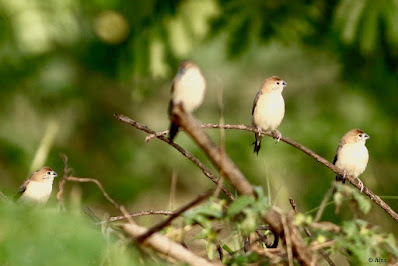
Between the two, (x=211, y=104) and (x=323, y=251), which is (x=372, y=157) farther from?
(x=323, y=251)

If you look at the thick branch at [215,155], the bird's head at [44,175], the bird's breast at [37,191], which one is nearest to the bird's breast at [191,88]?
the bird's breast at [37,191]

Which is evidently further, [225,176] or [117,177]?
[117,177]

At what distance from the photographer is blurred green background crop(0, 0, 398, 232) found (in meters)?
6.88

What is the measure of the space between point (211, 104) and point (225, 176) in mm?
7705

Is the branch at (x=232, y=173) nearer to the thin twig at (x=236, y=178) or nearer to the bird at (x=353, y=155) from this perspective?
the thin twig at (x=236, y=178)

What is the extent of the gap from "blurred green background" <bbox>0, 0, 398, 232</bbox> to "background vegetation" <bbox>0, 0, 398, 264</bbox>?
15 millimetres

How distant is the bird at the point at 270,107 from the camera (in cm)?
550

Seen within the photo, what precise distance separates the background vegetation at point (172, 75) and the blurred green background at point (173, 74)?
0.01 m

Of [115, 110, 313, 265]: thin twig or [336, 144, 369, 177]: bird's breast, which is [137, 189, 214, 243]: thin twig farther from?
[336, 144, 369, 177]: bird's breast

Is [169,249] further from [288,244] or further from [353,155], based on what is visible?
[353,155]

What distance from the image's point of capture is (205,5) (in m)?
6.91

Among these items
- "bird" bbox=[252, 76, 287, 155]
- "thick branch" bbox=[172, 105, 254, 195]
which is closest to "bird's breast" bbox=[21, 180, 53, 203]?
"bird" bbox=[252, 76, 287, 155]

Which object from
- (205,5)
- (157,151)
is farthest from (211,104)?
(205,5)

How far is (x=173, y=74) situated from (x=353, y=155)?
3152 mm
